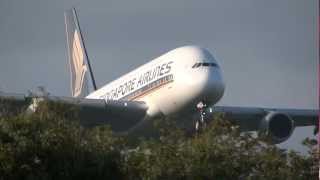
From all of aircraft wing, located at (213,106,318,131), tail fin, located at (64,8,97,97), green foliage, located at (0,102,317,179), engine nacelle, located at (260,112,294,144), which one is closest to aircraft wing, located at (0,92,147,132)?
aircraft wing, located at (213,106,318,131)

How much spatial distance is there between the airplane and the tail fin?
663 inches

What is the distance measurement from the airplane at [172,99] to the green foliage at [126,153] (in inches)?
587

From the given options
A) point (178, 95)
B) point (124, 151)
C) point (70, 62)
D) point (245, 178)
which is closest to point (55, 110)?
point (124, 151)

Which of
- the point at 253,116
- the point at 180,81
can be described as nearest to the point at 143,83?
the point at 180,81

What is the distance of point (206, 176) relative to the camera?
33125mm

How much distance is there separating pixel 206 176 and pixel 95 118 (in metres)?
26.3

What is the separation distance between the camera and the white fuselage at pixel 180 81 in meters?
55.4

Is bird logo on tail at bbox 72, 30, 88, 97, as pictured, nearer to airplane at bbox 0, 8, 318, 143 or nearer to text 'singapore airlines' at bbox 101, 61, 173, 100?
airplane at bbox 0, 8, 318, 143

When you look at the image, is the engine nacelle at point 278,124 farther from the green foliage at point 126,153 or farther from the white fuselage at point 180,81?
the green foliage at point 126,153

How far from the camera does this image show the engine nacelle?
58.9 meters

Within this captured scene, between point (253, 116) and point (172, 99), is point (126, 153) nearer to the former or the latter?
point (172, 99)

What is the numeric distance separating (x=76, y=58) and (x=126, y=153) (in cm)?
5363

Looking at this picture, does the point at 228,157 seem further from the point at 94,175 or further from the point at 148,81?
the point at 148,81

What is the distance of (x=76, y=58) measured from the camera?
86250 mm
